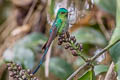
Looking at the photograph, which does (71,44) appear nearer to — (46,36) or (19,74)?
(19,74)

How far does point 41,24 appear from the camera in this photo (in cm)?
259

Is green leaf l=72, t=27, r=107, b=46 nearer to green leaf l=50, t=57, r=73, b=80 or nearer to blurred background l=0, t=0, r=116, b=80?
blurred background l=0, t=0, r=116, b=80

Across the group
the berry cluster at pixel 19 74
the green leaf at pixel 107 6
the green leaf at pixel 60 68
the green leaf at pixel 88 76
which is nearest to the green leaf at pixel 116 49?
the green leaf at pixel 88 76

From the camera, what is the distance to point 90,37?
2223mm

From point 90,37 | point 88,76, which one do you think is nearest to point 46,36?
point 90,37

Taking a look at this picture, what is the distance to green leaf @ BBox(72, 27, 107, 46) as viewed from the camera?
85.1 inches

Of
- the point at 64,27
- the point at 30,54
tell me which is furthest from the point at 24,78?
the point at 30,54

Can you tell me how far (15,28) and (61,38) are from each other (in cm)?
166

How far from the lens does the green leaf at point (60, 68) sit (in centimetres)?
206

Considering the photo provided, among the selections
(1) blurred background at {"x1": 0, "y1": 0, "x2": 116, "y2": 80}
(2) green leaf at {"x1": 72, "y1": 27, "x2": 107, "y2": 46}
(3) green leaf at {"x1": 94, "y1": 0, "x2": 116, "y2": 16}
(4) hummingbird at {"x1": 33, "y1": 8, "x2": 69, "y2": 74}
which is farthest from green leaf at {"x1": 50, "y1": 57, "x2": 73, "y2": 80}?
(4) hummingbird at {"x1": 33, "y1": 8, "x2": 69, "y2": 74}

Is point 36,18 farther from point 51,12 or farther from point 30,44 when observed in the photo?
point 51,12

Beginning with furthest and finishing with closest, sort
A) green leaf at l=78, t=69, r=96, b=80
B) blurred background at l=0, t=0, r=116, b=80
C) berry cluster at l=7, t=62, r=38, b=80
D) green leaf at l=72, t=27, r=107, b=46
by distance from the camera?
green leaf at l=72, t=27, r=107, b=46, blurred background at l=0, t=0, r=116, b=80, green leaf at l=78, t=69, r=96, b=80, berry cluster at l=7, t=62, r=38, b=80

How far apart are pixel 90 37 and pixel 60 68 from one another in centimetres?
31

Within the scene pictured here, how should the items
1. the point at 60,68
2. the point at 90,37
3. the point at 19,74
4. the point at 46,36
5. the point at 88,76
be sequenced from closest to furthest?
the point at 19,74 < the point at 88,76 < the point at 60,68 < the point at 90,37 < the point at 46,36
